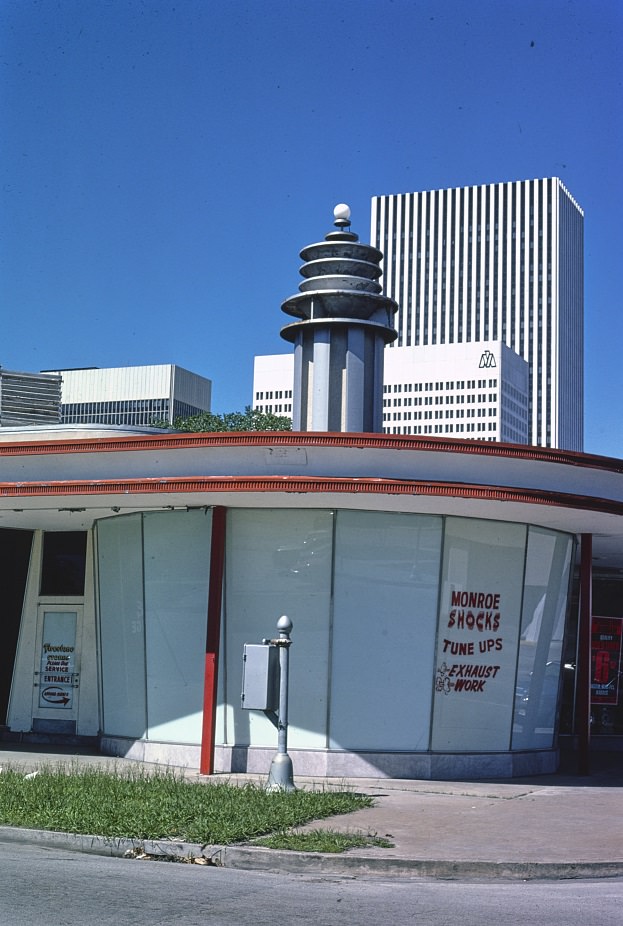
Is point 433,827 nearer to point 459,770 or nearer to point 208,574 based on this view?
point 459,770

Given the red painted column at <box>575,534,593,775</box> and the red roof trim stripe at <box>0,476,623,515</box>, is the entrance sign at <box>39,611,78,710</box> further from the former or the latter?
the red painted column at <box>575,534,593,775</box>

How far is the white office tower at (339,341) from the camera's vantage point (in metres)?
23.0

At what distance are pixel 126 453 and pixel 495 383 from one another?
537 feet

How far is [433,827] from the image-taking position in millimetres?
11992

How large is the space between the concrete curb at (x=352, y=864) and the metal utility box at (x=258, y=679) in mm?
3327

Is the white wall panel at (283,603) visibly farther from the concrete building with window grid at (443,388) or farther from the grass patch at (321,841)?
the concrete building with window grid at (443,388)

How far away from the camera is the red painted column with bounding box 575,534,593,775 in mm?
18344

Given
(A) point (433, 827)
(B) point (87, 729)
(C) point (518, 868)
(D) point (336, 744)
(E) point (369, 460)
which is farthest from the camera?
(B) point (87, 729)

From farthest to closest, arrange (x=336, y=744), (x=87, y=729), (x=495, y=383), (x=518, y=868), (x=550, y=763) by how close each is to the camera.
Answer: (x=495, y=383)
(x=87, y=729)
(x=550, y=763)
(x=336, y=744)
(x=518, y=868)

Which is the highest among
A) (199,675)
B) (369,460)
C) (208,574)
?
(369,460)

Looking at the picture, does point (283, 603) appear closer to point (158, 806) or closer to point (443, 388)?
point (158, 806)

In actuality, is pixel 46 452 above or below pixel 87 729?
above

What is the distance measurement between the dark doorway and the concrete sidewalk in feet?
12.6

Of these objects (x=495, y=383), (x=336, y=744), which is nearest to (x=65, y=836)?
(x=336, y=744)
